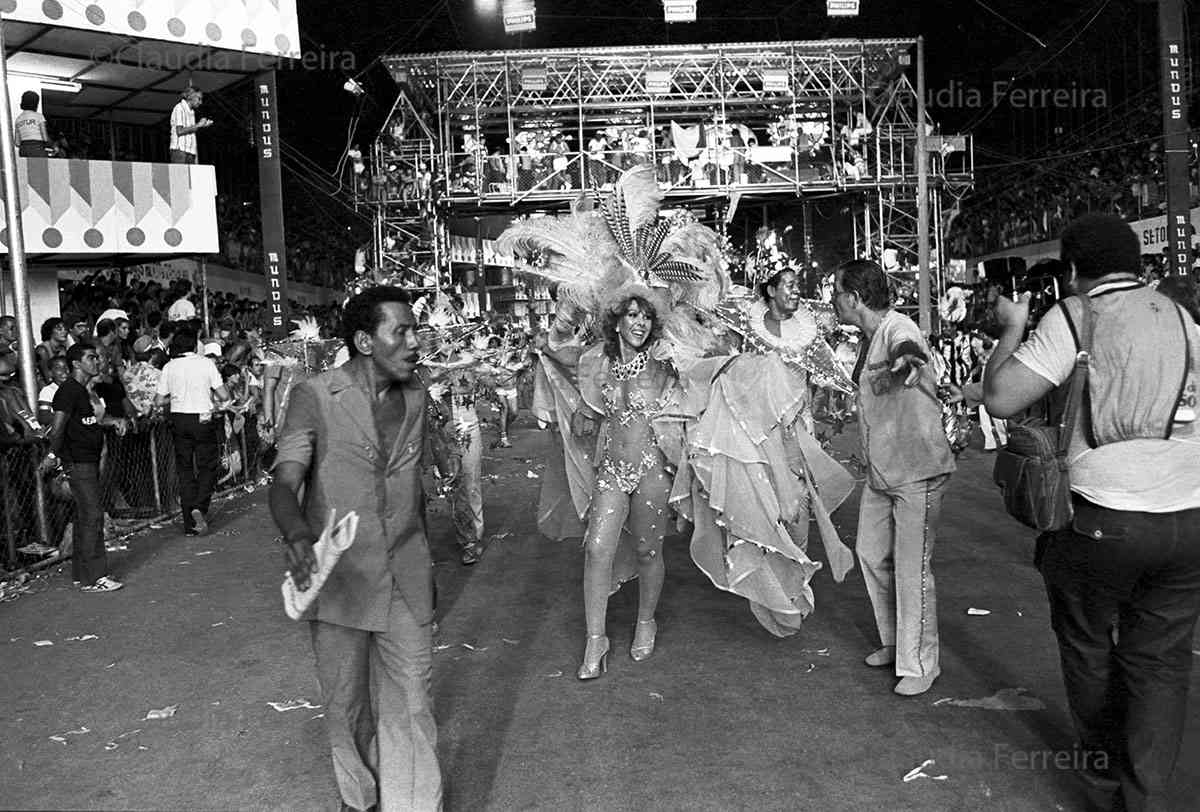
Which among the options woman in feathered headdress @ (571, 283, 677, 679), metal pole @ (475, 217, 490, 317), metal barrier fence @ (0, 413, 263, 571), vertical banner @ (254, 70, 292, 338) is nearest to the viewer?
woman in feathered headdress @ (571, 283, 677, 679)

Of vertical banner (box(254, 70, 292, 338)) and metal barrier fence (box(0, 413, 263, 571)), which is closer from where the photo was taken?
metal barrier fence (box(0, 413, 263, 571))

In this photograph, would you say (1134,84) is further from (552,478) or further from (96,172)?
(552,478)

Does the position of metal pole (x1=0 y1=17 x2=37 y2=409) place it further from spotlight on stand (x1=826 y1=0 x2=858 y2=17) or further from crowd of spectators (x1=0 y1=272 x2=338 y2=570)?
spotlight on stand (x1=826 y1=0 x2=858 y2=17)

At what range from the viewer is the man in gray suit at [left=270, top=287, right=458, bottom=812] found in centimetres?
361

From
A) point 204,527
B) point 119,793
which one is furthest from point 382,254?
point 119,793

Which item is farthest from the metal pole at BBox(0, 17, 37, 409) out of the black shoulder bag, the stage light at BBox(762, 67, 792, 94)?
the stage light at BBox(762, 67, 792, 94)

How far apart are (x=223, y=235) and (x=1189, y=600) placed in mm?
26109

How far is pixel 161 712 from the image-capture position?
5.27m

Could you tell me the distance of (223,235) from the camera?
1058 inches

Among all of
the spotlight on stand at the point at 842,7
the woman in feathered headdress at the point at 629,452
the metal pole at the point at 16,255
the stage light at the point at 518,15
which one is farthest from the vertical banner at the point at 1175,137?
the metal pole at the point at 16,255

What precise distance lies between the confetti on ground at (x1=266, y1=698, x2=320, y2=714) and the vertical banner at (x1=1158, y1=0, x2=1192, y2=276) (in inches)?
554

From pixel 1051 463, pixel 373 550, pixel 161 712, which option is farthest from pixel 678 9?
pixel 373 550

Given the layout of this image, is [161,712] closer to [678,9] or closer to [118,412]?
[118,412]

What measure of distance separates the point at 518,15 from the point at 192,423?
49.2 feet
